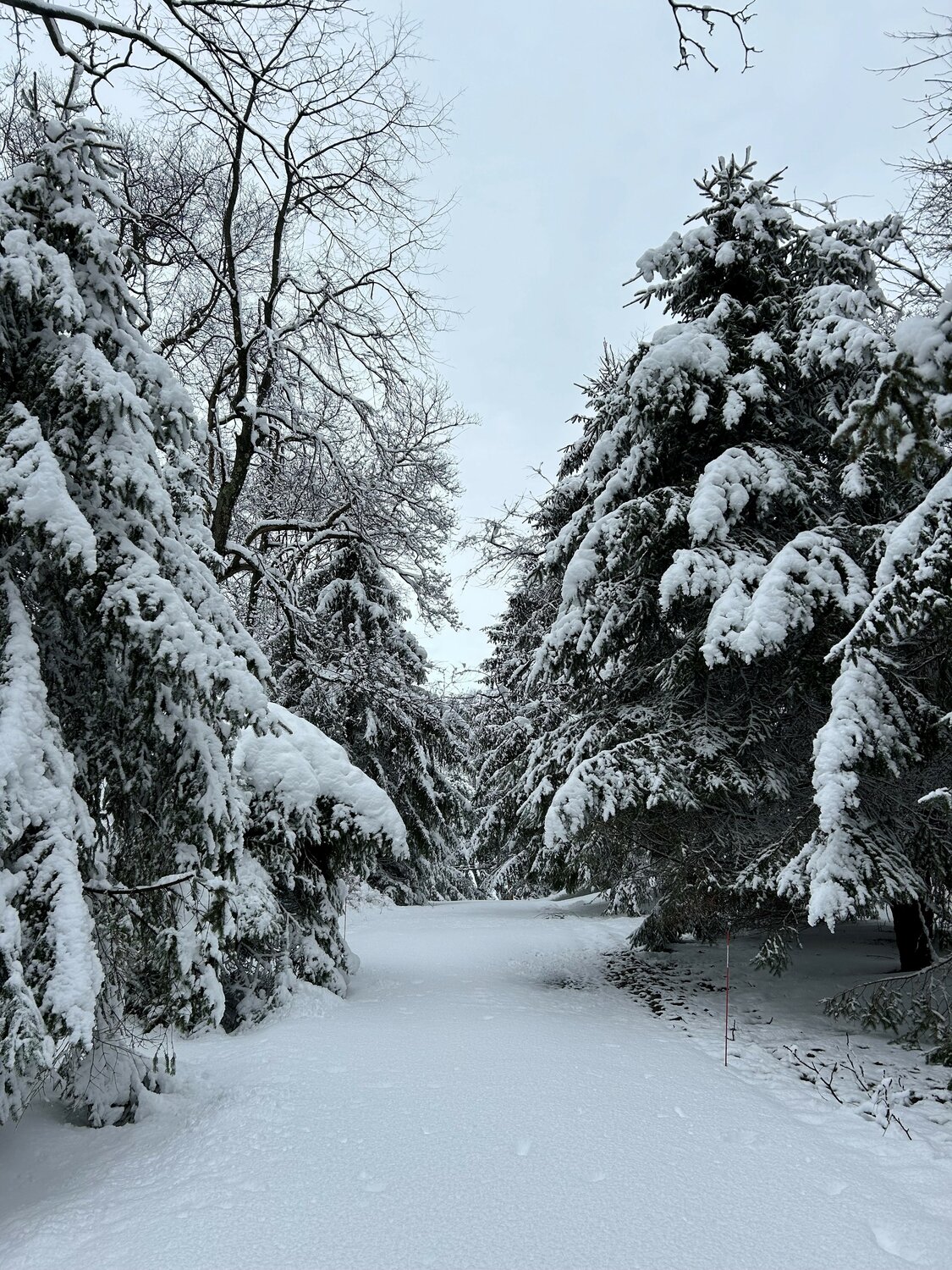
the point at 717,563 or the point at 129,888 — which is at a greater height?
the point at 717,563

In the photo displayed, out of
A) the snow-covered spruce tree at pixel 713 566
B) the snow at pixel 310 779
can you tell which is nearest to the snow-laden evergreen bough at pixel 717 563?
the snow-covered spruce tree at pixel 713 566

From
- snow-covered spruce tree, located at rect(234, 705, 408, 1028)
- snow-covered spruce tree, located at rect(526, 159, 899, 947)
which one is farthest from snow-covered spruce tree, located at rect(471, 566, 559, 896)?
snow-covered spruce tree, located at rect(234, 705, 408, 1028)

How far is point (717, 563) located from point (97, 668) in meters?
5.08

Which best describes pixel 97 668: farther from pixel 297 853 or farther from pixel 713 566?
pixel 713 566

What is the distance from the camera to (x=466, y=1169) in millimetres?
3594

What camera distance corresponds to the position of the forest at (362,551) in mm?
3689

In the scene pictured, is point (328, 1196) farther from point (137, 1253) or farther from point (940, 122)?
point (940, 122)

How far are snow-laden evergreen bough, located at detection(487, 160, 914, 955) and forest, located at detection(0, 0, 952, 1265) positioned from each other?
4 cm

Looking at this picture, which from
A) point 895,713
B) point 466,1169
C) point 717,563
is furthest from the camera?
point 717,563

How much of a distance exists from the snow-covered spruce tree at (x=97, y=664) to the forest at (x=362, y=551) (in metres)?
0.02

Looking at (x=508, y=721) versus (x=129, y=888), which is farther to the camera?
(x=508, y=721)

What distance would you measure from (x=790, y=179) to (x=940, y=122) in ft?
7.71

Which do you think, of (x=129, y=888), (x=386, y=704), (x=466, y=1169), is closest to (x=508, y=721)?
(x=386, y=704)

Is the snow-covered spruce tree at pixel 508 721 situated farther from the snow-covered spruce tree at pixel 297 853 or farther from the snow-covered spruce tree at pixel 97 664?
the snow-covered spruce tree at pixel 97 664
